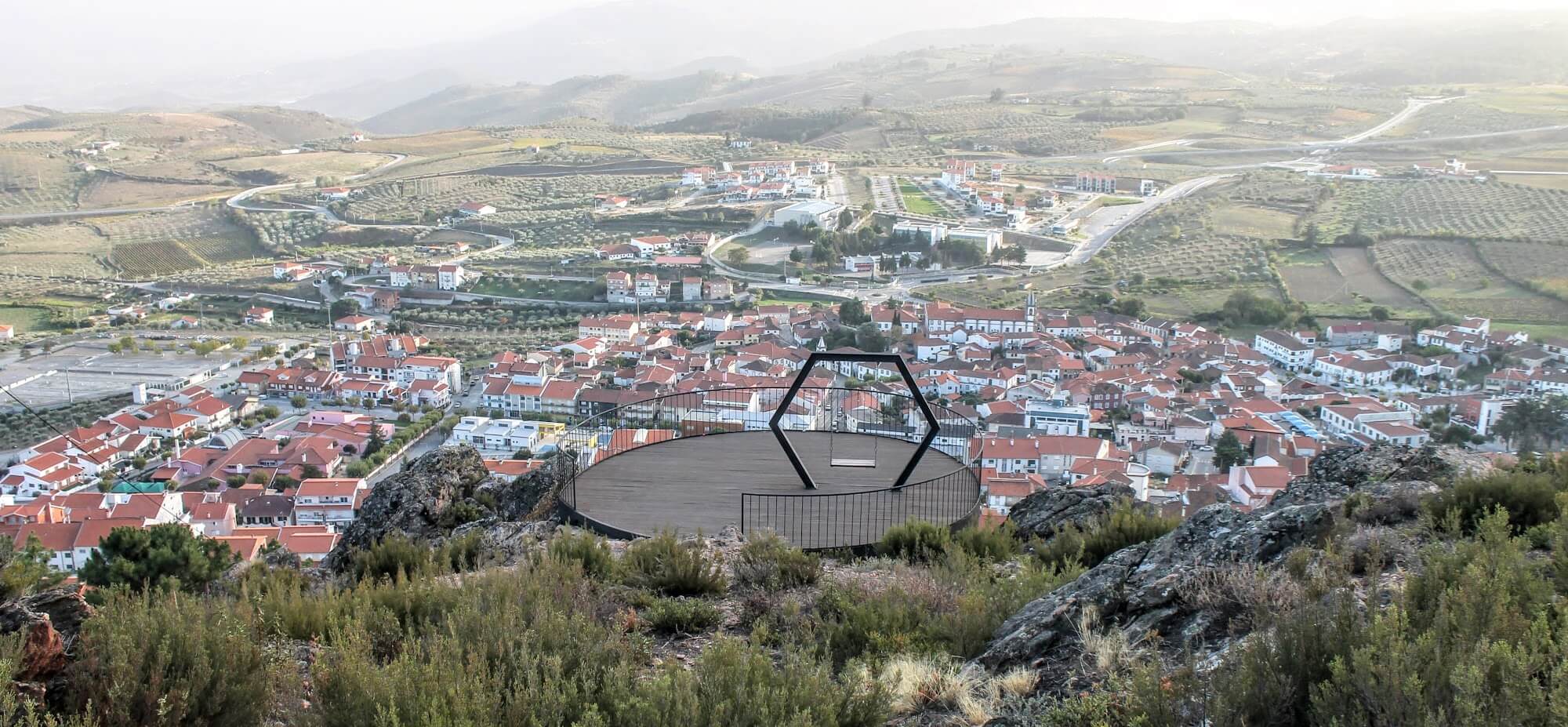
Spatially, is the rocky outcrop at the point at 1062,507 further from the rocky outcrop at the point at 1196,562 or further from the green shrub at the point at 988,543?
the rocky outcrop at the point at 1196,562

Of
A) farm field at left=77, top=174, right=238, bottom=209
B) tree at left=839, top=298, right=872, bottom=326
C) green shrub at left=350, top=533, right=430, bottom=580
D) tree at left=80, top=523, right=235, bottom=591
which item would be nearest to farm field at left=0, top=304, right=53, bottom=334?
farm field at left=77, top=174, right=238, bottom=209

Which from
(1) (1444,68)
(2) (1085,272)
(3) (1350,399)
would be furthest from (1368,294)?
(1) (1444,68)

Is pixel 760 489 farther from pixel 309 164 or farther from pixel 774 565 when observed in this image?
pixel 309 164

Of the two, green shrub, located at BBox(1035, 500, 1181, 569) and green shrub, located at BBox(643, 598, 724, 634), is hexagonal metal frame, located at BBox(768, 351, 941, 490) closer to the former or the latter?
green shrub, located at BBox(1035, 500, 1181, 569)

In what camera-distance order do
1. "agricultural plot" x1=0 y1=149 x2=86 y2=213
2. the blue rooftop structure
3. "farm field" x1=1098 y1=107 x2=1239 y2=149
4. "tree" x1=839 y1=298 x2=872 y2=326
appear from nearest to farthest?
1. the blue rooftop structure
2. "tree" x1=839 y1=298 x2=872 y2=326
3. "agricultural plot" x1=0 y1=149 x2=86 y2=213
4. "farm field" x1=1098 y1=107 x2=1239 y2=149

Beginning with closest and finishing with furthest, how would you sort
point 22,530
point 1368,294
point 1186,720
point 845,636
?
point 1186,720, point 845,636, point 22,530, point 1368,294

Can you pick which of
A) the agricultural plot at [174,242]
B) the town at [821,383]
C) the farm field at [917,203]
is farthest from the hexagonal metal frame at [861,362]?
the agricultural plot at [174,242]

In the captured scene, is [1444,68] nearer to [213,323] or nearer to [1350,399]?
[1350,399]
